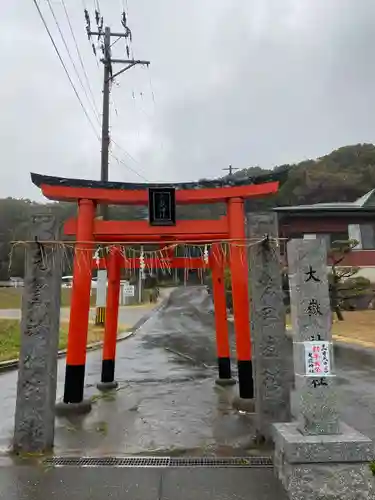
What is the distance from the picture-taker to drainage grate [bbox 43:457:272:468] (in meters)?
5.16

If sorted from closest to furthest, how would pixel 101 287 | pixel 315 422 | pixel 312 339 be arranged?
pixel 315 422, pixel 312 339, pixel 101 287

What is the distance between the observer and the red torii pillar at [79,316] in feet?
24.9

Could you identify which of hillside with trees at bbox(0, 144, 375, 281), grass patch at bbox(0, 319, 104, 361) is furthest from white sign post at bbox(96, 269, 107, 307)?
hillside with trees at bbox(0, 144, 375, 281)

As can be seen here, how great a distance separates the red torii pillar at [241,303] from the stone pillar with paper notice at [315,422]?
262 centimetres

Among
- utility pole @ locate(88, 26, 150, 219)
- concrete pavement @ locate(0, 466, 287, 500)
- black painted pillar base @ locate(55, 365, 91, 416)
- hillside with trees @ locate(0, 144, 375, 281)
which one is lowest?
concrete pavement @ locate(0, 466, 287, 500)

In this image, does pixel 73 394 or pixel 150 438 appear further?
pixel 73 394

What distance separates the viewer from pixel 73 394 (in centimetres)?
793

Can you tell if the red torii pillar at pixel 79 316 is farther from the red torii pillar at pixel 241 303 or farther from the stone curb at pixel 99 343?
the stone curb at pixel 99 343

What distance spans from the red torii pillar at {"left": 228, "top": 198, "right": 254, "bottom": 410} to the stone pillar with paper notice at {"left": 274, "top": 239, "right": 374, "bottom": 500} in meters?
2.62

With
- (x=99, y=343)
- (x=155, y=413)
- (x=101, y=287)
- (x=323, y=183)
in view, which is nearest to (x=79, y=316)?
(x=155, y=413)

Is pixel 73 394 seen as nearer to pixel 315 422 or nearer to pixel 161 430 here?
pixel 161 430

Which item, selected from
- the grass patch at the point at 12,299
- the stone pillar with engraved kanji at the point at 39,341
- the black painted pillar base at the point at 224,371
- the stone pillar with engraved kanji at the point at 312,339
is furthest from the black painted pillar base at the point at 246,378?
the grass patch at the point at 12,299

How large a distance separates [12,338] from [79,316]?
11.9 m

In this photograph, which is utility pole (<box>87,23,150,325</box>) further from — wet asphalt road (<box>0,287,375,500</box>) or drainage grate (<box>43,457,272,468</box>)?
drainage grate (<box>43,457,272,468</box>)
